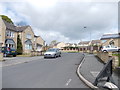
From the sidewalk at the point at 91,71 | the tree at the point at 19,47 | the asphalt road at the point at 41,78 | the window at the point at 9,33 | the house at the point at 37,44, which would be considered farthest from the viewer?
the house at the point at 37,44

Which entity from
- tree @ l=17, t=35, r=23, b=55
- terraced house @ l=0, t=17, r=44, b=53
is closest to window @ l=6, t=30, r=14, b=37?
terraced house @ l=0, t=17, r=44, b=53

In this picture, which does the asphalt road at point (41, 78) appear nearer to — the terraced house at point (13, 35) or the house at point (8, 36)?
the terraced house at point (13, 35)

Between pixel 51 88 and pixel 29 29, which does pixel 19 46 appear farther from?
pixel 51 88

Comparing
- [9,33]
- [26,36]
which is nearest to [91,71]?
[9,33]

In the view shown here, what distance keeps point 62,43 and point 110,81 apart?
106 metres

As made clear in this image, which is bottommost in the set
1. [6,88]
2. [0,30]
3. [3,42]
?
[6,88]

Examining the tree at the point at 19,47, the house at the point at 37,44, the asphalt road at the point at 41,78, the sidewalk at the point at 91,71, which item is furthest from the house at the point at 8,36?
the sidewalk at the point at 91,71

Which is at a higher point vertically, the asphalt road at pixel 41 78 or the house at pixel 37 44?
the house at pixel 37 44

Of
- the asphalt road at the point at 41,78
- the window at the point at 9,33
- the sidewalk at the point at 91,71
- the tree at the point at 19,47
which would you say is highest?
the window at the point at 9,33

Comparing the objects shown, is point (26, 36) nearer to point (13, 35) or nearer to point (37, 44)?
point (13, 35)

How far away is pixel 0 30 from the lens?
28281 mm

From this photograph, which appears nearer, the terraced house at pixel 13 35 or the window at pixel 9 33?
the terraced house at pixel 13 35

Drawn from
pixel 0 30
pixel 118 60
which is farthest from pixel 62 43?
pixel 118 60

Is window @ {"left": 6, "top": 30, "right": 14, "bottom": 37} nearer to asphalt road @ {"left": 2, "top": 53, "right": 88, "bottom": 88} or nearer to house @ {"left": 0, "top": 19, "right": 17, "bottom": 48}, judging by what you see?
house @ {"left": 0, "top": 19, "right": 17, "bottom": 48}
